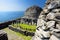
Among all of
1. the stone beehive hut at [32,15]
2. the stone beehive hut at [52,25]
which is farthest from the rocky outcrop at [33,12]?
the stone beehive hut at [52,25]

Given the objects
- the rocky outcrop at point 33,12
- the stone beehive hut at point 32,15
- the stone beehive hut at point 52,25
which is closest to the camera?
the stone beehive hut at point 52,25

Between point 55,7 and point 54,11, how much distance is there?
0.22m

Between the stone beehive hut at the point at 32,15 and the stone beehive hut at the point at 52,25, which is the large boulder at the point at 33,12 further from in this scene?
the stone beehive hut at the point at 52,25

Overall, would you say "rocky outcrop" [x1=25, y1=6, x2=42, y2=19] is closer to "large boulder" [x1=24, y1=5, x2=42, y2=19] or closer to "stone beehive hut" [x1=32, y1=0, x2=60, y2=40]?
"large boulder" [x1=24, y1=5, x2=42, y2=19]

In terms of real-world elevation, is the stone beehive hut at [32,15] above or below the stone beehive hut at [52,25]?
below

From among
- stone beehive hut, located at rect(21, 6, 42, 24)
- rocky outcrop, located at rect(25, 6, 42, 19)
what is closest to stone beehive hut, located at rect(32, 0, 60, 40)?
stone beehive hut, located at rect(21, 6, 42, 24)

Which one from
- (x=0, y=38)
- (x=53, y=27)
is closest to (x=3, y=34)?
(x=0, y=38)

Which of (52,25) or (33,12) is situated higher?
(52,25)

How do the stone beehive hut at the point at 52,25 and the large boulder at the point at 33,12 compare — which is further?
the large boulder at the point at 33,12

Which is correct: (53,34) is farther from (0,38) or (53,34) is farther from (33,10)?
(33,10)

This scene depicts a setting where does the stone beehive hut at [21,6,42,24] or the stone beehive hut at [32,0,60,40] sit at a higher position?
the stone beehive hut at [32,0,60,40]

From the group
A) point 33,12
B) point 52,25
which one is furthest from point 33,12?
point 52,25

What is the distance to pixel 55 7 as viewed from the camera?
642 centimetres

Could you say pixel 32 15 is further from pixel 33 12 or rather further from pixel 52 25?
pixel 52 25
